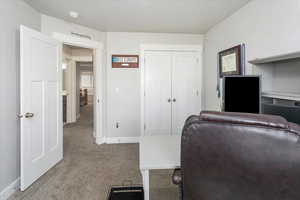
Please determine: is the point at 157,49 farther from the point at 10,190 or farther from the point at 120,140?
the point at 10,190

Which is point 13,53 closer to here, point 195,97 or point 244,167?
point 244,167

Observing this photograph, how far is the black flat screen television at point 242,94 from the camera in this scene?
1710 mm

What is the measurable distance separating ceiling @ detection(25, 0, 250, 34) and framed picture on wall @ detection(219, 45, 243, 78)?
22.9 inches

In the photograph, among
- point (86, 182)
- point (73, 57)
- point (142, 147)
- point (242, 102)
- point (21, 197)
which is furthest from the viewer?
point (73, 57)

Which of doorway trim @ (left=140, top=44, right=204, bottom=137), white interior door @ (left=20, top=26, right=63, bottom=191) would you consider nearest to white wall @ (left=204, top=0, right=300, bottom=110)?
doorway trim @ (left=140, top=44, right=204, bottom=137)

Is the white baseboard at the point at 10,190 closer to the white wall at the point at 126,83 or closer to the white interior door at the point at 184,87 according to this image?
the white wall at the point at 126,83

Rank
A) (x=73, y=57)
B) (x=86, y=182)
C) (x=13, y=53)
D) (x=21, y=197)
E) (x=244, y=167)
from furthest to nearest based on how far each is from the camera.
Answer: (x=73, y=57) < (x=86, y=182) < (x=13, y=53) < (x=21, y=197) < (x=244, y=167)

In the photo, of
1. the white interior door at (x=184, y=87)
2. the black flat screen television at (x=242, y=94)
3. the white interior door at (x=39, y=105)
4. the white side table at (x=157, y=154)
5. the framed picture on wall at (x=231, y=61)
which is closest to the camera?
the white side table at (x=157, y=154)

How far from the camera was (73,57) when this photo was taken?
18.9ft

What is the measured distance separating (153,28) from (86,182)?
290 cm

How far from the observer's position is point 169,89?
3.88m

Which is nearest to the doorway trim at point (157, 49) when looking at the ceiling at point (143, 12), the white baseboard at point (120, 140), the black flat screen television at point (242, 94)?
the white baseboard at point (120, 140)

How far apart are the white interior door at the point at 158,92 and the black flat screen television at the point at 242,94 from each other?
2022 mm

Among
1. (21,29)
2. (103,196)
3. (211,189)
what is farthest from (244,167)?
(21,29)
